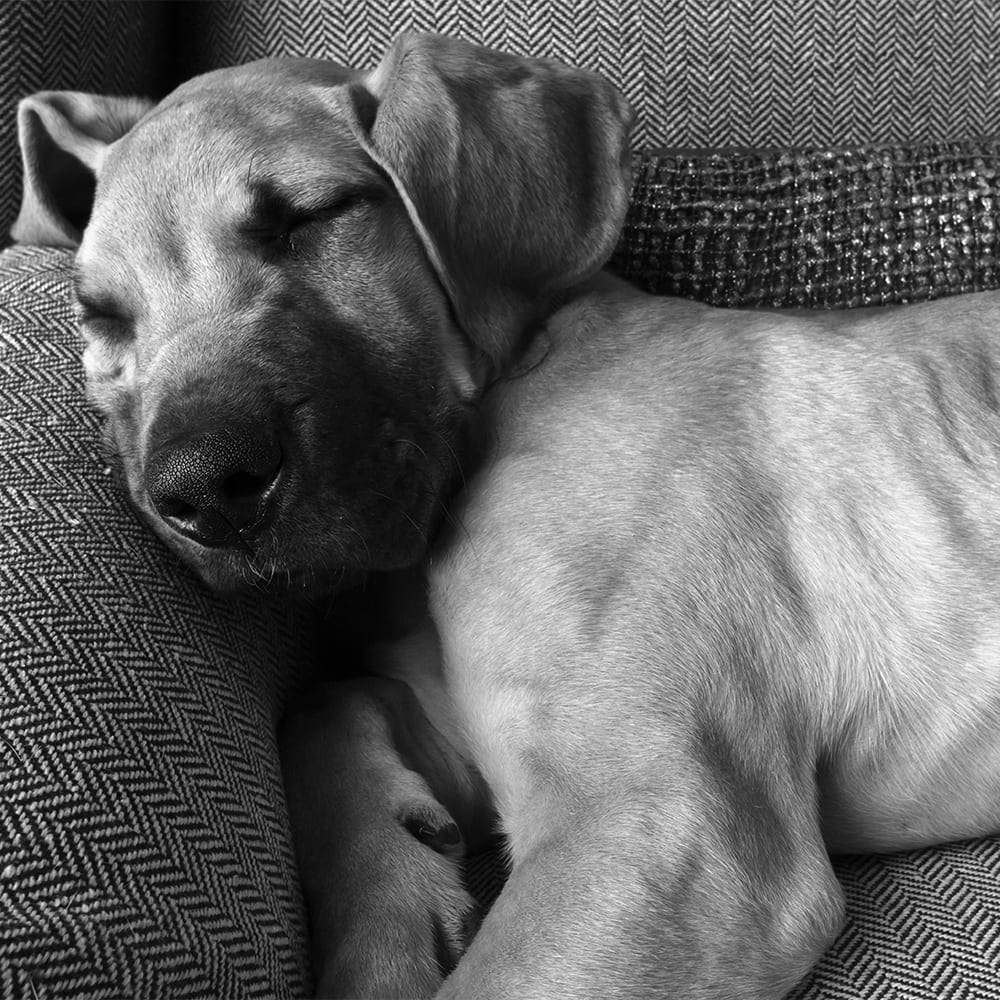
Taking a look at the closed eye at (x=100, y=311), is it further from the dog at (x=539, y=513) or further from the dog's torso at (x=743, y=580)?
the dog's torso at (x=743, y=580)

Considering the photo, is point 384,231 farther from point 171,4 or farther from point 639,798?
point 171,4

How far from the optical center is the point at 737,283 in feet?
7.39

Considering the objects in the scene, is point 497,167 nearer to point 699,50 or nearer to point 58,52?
point 699,50

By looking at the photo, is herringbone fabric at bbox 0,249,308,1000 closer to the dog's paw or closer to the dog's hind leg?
the dog's paw

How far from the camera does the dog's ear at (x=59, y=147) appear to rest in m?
2.33

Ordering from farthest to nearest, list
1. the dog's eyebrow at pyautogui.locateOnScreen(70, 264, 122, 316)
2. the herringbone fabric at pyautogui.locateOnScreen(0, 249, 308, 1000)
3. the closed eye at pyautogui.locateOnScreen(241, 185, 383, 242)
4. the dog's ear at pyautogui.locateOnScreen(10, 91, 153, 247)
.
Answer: the dog's ear at pyautogui.locateOnScreen(10, 91, 153, 247), the dog's eyebrow at pyautogui.locateOnScreen(70, 264, 122, 316), the closed eye at pyautogui.locateOnScreen(241, 185, 383, 242), the herringbone fabric at pyautogui.locateOnScreen(0, 249, 308, 1000)

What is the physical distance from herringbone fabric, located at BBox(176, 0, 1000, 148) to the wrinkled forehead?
988 millimetres

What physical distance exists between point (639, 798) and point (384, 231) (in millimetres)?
981

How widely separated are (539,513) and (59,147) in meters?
1.48

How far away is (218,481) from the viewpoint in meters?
1.41

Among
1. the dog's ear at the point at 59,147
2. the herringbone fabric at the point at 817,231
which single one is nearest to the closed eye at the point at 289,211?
the herringbone fabric at the point at 817,231

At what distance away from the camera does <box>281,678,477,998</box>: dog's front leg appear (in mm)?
1396

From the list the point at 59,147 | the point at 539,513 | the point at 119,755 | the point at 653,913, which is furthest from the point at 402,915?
the point at 59,147

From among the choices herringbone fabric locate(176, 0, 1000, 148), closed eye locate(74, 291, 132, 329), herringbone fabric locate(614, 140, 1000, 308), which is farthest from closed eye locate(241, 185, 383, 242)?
herringbone fabric locate(176, 0, 1000, 148)
